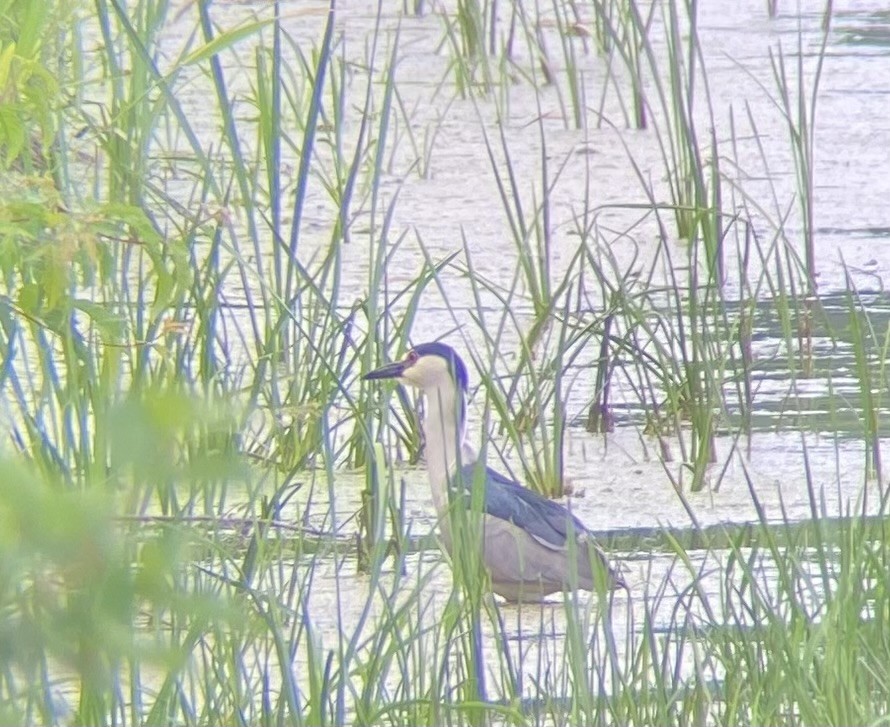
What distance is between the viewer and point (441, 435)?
9.76 ft

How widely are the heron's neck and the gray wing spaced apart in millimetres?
61

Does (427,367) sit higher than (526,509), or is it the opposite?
(427,367)

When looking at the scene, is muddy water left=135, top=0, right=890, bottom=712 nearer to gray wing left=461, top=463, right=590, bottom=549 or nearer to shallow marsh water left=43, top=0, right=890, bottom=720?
shallow marsh water left=43, top=0, right=890, bottom=720

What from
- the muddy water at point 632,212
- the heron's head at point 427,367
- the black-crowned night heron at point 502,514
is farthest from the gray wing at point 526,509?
the heron's head at point 427,367

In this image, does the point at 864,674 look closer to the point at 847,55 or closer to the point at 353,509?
the point at 353,509

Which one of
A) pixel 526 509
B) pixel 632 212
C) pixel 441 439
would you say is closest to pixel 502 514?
pixel 526 509

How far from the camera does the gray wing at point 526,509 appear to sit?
2.89m

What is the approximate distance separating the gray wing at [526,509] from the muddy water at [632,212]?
11 cm

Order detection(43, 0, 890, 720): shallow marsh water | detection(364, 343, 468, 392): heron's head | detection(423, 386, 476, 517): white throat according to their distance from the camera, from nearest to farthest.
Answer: detection(43, 0, 890, 720): shallow marsh water → detection(423, 386, 476, 517): white throat → detection(364, 343, 468, 392): heron's head

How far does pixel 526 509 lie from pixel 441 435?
17 cm

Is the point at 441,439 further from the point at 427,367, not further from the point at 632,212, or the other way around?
the point at 632,212

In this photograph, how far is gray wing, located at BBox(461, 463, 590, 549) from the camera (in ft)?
9.49

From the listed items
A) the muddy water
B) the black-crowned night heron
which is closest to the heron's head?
the black-crowned night heron

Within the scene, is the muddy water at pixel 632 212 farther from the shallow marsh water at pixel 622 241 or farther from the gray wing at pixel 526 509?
the gray wing at pixel 526 509
